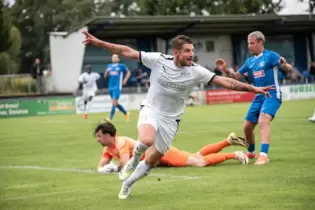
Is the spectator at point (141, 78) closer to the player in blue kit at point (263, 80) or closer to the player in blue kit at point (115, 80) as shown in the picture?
the player in blue kit at point (115, 80)

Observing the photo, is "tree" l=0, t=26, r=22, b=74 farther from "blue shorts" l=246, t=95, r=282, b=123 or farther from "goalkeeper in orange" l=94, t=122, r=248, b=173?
"goalkeeper in orange" l=94, t=122, r=248, b=173

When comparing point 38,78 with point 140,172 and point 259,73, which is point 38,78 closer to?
point 259,73

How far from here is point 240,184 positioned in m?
10.1

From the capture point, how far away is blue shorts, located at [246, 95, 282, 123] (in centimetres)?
1289

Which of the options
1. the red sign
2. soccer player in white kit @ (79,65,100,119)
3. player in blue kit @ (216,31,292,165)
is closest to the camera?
player in blue kit @ (216,31,292,165)

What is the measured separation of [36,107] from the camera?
37219 millimetres

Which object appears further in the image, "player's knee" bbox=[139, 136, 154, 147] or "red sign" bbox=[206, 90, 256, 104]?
"red sign" bbox=[206, 90, 256, 104]

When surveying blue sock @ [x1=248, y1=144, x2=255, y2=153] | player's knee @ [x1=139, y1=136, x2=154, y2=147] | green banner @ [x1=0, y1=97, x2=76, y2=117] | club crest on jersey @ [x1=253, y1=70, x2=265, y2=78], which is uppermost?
club crest on jersey @ [x1=253, y1=70, x2=265, y2=78]

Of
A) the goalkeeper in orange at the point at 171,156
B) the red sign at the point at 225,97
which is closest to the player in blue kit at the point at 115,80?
the red sign at the point at 225,97

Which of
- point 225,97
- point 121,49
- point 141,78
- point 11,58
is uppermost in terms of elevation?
point 121,49

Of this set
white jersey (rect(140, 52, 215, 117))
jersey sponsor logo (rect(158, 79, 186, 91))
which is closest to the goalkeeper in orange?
white jersey (rect(140, 52, 215, 117))

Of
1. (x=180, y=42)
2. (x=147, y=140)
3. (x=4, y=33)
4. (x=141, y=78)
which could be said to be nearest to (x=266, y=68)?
(x=180, y=42)

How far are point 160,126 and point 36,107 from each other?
93.0 ft

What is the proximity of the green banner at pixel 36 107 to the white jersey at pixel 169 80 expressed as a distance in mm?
27500
